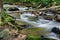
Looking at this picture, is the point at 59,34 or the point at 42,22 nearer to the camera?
the point at 59,34

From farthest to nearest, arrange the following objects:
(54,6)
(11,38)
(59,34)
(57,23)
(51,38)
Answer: (54,6) → (57,23) → (59,34) → (51,38) → (11,38)

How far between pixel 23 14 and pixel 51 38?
5498mm

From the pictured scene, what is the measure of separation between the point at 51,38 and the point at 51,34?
54 cm

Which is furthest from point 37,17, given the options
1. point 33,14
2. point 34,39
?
point 34,39

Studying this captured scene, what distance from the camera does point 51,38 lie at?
761cm

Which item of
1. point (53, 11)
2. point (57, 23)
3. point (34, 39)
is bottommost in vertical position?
point (34, 39)

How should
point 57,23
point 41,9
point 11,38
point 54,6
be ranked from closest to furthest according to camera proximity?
point 11,38
point 57,23
point 41,9
point 54,6

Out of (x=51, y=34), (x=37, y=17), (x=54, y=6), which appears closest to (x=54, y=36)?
(x=51, y=34)

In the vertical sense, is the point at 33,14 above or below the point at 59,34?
above

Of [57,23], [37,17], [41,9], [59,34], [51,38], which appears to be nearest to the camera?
[51,38]

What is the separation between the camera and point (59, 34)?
8.12 meters

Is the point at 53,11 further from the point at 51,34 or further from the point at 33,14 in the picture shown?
the point at 51,34

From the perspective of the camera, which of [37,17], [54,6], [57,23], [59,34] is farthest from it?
[54,6]

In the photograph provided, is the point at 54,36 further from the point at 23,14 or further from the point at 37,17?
the point at 23,14
